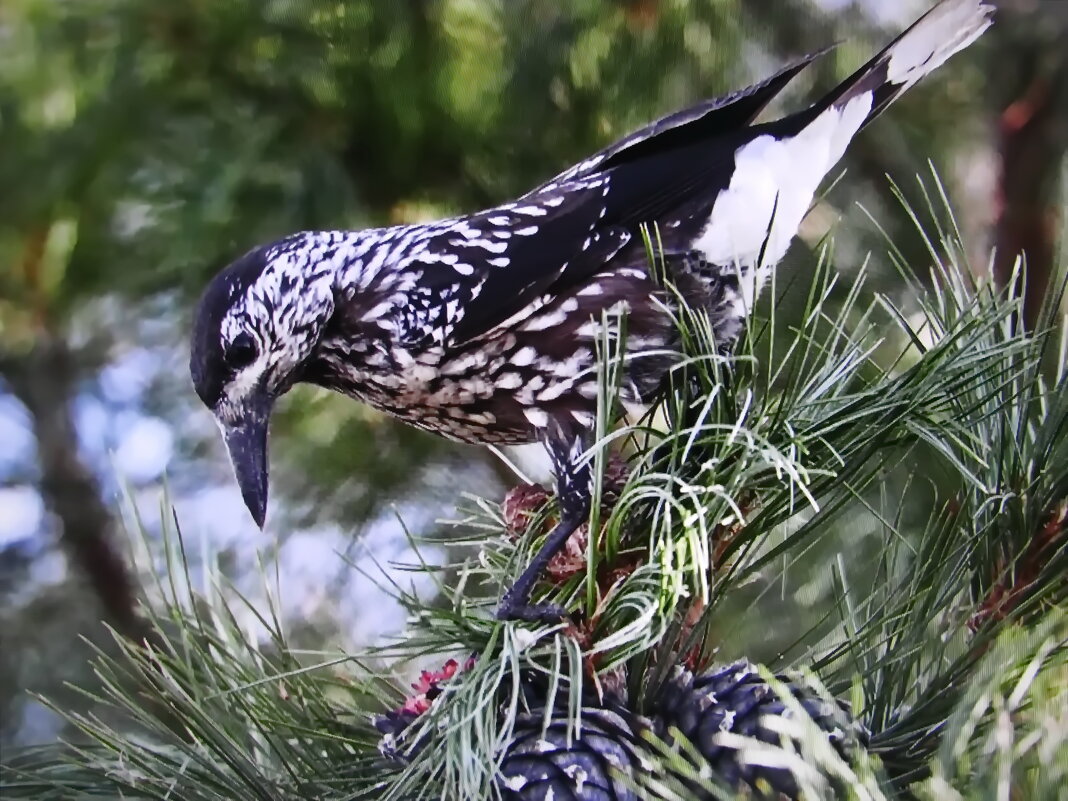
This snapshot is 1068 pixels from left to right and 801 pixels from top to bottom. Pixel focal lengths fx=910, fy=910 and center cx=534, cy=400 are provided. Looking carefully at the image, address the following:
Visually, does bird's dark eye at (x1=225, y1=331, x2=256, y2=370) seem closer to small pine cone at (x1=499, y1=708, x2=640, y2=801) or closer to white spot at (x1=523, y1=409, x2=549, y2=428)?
white spot at (x1=523, y1=409, x2=549, y2=428)

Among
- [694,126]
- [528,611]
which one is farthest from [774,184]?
[528,611]

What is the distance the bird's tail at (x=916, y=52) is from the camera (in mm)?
479

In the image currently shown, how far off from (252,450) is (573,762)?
0.88 feet

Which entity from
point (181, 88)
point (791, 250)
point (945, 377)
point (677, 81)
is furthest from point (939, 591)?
point (181, 88)

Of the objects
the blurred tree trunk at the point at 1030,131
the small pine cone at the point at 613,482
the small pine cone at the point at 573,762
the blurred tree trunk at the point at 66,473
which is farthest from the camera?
the blurred tree trunk at the point at 66,473

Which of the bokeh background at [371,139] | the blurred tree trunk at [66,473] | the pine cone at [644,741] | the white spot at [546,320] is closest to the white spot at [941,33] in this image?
the bokeh background at [371,139]

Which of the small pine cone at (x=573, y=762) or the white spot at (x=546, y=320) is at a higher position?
the white spot at (x=546, y=320)

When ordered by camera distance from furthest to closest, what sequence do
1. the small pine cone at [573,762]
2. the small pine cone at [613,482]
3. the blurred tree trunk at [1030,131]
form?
the blurred tree trunk at [1030,131] < the small pine cone at [613,482] < the small pine cone at [573,762]

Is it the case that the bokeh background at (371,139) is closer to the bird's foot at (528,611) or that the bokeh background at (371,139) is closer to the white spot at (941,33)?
the white spot at (941,33)

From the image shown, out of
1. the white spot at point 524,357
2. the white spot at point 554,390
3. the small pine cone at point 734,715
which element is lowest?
the small pine cone at point 734,715

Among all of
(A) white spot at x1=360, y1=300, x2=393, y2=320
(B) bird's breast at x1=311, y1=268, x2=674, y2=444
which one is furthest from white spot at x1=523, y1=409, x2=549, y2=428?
(A) white spot at x1=360, y1=300, x2=393, y2=320

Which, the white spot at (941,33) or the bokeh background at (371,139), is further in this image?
the bokeh background at (371,139)

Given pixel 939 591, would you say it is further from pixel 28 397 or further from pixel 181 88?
pixel 28 397

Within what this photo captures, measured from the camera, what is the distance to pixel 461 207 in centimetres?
74
